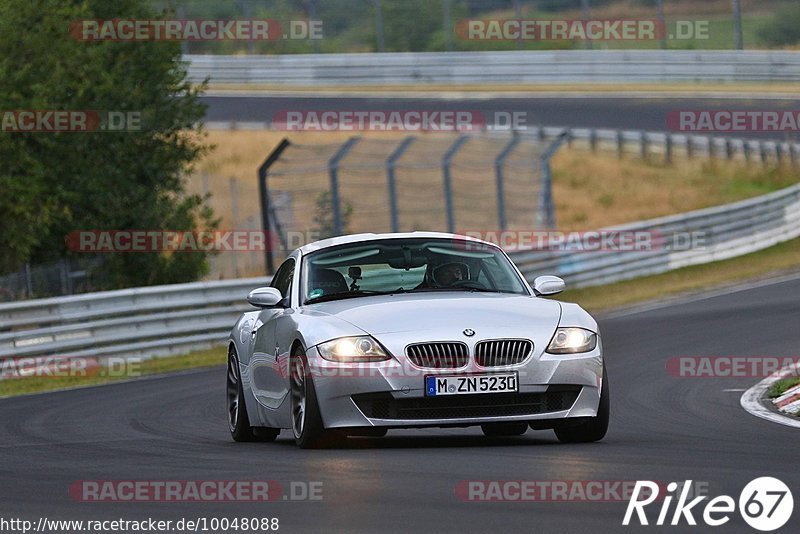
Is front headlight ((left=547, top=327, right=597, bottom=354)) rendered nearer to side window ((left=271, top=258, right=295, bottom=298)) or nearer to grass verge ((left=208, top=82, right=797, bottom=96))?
side window ((left=271, top=258, right=295, bottom=298))

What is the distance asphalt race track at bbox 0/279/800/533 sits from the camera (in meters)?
6.82

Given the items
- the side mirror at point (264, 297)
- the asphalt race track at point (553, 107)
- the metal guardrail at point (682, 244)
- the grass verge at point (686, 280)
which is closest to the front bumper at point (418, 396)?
the side mirror at point (264, 297)

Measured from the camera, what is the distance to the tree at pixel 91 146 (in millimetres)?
23297

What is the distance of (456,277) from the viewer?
10711 mm

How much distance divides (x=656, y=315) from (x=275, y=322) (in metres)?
12.6

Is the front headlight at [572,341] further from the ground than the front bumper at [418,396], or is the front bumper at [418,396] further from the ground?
the front headlight at [572,341]

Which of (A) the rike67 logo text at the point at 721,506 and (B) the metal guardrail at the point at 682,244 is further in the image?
(B) the metal guardrail at the point at 682,244

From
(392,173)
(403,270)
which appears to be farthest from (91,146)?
(403,270)

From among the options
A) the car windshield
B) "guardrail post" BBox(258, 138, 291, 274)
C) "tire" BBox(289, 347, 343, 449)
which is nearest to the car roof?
the car windshield

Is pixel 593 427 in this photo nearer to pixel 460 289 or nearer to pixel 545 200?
pixel 460 289

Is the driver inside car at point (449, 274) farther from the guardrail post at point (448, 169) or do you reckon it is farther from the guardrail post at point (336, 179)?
the guardrail post at point (448, 169)

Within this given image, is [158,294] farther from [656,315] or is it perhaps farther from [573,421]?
[573,421]

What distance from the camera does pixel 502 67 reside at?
4922cm

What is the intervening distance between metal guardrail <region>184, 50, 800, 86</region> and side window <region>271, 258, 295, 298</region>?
3334cm
